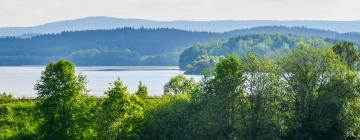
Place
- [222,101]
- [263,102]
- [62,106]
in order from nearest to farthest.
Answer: [62,106]
[222,101]
[263,102]

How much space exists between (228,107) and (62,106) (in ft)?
56.5

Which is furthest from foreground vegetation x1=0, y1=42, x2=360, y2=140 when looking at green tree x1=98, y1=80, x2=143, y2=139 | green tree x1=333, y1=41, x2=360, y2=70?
green tree x1=333, y1=41, x2=360, y2=70

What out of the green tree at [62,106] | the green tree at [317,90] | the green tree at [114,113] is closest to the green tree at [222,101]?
the green tree at [317,90]

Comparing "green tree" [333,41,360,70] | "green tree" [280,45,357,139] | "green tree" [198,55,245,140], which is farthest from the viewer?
"green tree" [333,41,360,70]

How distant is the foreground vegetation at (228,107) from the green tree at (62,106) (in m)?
0.10

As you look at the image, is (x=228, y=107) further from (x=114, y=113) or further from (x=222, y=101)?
(x=114, y=113)

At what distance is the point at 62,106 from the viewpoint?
63875 millimetres

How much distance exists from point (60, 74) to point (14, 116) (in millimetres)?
11056

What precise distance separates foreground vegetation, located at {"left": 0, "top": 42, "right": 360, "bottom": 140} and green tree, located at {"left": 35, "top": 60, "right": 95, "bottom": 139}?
0.10m

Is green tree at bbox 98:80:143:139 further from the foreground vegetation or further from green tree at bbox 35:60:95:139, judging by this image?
green tree at bbox 35:60:95:139

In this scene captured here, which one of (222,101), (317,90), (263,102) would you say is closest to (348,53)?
(317,90)

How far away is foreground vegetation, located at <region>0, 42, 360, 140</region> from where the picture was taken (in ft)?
208

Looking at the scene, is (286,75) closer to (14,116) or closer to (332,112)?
(332,112)

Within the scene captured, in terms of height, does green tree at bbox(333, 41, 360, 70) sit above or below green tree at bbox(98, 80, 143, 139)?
above
